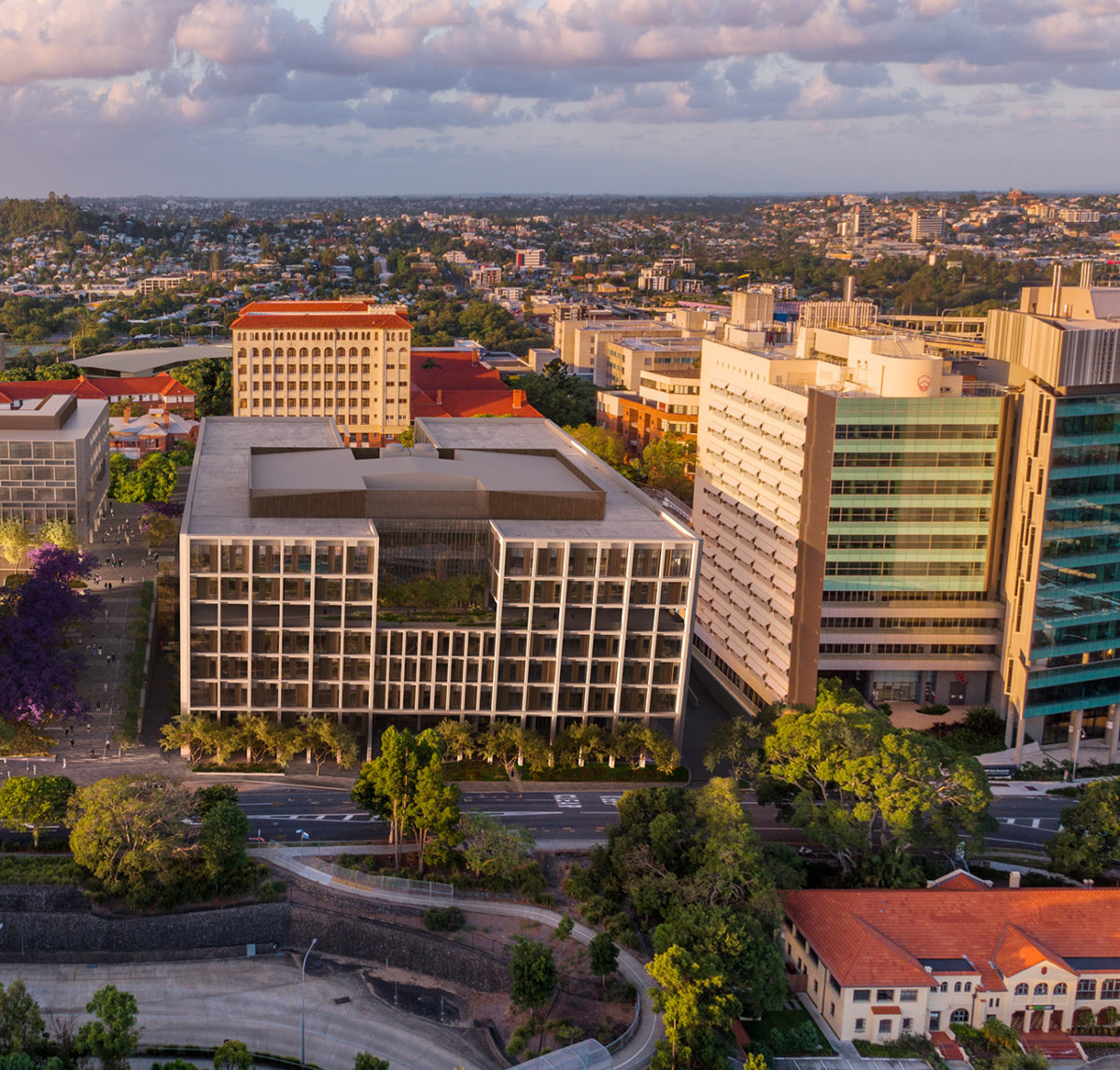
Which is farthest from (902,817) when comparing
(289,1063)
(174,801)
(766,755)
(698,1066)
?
(174,801)

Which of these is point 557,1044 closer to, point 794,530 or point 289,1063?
point 289,1063

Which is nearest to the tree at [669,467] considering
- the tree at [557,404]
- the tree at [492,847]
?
the tree at [557,404]

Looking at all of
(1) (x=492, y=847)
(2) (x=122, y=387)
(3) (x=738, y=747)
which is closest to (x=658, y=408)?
(2) (x=122, y=387)

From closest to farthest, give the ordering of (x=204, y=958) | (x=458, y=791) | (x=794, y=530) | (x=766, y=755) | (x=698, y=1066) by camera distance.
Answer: (x=698, y=1066) → (x=204, y=958) → (x=458, y=791) → (x=766, y=755) → (x=794, y=530)

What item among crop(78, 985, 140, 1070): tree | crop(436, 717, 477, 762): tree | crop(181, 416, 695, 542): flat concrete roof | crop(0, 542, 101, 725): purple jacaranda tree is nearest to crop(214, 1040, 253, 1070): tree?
crop(78, 985, 140, 1070): tree

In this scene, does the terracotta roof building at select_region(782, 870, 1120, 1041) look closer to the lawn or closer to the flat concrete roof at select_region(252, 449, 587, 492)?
the lawn

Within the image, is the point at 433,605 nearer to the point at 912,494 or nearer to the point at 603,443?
the point at 912,494
